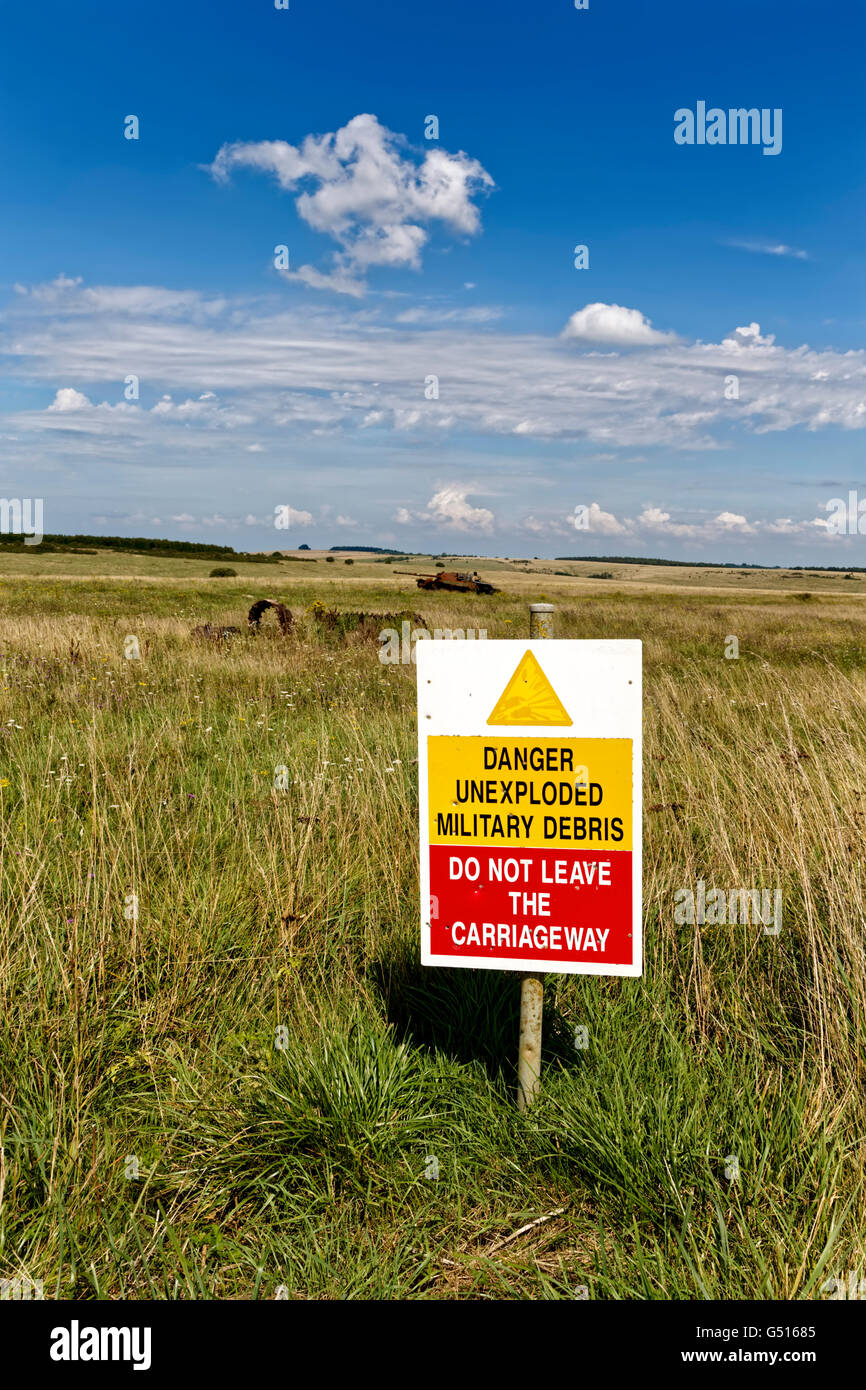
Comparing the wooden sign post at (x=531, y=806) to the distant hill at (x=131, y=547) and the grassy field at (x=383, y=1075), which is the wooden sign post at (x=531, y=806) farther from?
the distant hill at (x=131, y=547)

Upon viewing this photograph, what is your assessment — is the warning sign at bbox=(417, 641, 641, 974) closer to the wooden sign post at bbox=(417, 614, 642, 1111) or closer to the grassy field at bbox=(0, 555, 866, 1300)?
the wooden sign post at bbox=(417, 614, 642, 1111)

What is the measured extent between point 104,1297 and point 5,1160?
0.57 meters

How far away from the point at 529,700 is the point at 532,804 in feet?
1.04

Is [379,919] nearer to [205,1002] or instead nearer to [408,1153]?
[205,1002]

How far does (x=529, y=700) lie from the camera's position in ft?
7.99

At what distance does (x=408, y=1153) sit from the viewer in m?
2.46

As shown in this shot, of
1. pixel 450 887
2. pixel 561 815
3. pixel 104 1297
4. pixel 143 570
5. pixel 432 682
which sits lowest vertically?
pixel 104 1297

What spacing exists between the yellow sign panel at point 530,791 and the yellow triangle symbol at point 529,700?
24mm
